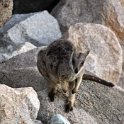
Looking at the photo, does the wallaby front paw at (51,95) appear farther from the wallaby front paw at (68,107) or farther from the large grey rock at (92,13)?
the large grey rock at (92,13)

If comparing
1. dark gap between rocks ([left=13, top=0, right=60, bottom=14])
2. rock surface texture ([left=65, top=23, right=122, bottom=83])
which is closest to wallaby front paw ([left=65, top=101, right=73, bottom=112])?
rock surface texture ([left=65, top=23, right=122, bottom=83])

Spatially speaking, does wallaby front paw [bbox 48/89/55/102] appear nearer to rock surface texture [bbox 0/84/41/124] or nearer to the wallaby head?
the wallaby head

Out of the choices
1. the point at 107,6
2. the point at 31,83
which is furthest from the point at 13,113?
the point at 107,6

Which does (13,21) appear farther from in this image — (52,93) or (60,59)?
(60,59)

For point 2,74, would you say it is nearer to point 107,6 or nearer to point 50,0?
point 107,6

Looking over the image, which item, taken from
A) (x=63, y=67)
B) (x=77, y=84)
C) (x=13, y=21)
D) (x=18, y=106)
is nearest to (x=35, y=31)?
(x=13, y=21)

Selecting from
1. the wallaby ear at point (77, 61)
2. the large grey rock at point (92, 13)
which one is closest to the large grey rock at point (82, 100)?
the wallaby ear at point (77, 61)

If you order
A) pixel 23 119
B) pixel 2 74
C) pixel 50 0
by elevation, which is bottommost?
pixel 50 0
